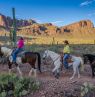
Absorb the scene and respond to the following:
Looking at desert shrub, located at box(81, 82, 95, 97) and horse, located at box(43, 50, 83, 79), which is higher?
horse, located at box(43, 50, 83, 79)

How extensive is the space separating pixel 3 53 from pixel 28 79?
687 centimetres

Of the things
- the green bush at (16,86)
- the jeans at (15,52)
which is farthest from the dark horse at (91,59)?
the green bush at (16,86)

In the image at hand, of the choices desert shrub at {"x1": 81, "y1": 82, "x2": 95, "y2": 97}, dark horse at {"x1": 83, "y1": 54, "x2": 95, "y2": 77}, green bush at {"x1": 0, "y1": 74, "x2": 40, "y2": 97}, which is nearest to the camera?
desert shrub at {"x1": 81, "y1": 82, "x2": 95, "y2": 97}

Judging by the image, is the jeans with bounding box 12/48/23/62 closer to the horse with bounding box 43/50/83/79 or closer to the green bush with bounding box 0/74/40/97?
the horse with bounding box 43/50/83/79

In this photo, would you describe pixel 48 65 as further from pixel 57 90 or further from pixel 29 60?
pixel 57 90

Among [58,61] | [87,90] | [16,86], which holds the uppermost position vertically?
[58,61]

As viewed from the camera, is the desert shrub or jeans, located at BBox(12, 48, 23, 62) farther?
jeans, located at BBox(12, 48, 23, 62)

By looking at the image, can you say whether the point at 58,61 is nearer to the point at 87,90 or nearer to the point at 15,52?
the point at 15,52

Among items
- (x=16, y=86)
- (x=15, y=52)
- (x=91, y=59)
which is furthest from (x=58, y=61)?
(x=16, y=86)

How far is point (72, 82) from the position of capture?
15758 millimetres

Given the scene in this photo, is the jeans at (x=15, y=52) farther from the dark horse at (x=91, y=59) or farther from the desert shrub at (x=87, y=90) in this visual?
the desert shrub at (x=87, y=90)

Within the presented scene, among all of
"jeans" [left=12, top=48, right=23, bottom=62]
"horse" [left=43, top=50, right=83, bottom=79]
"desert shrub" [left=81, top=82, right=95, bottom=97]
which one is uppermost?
"jeans" [left=12, top=48, right=23, bottom=62]

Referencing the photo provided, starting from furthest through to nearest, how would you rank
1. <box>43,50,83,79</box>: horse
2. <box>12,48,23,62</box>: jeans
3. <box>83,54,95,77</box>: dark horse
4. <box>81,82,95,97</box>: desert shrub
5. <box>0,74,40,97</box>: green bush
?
<box>83,54,95,77</box>: dark horse < <box>12,48,23,62</box>: jeans < <box>43,50,83,79</box>: horse < <box>0,74,40,97</box>: green bush < <box>81,82,95,97</box>: desert shrub

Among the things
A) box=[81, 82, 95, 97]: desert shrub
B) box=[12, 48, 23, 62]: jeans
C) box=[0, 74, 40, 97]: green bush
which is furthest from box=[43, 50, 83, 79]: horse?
box=[81, 82, 95, 97]: desert shrub
